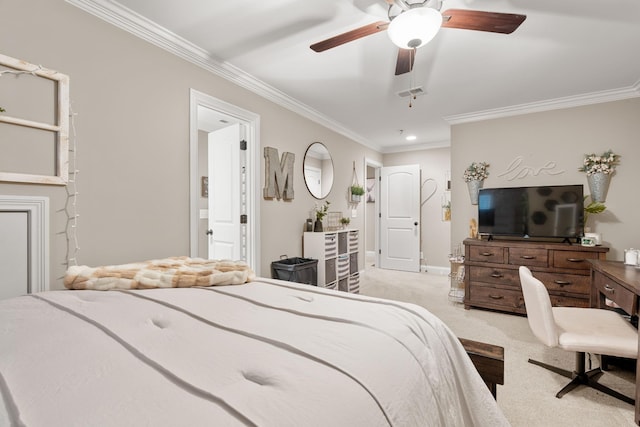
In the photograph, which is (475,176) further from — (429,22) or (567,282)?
(429,22)

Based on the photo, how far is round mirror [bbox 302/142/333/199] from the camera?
4086 mm

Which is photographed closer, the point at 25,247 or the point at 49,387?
the point at 49,387

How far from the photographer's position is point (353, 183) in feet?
17.5

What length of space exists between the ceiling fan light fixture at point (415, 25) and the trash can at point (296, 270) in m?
2.32

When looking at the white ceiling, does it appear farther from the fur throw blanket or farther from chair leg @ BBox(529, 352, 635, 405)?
chair leg @ BBox(529, 352, 635, 405)

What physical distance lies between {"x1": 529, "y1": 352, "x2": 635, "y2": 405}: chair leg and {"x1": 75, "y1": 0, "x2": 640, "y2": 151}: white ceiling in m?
2.42

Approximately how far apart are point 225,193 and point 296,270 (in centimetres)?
122

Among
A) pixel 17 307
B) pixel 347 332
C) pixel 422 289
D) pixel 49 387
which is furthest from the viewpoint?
pixel 422 289

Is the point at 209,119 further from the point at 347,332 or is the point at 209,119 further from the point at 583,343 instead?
the point at 583,343

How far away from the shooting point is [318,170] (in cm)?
432

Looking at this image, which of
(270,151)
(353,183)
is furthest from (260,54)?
(353,183)

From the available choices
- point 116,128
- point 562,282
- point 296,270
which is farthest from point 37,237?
point 562,282

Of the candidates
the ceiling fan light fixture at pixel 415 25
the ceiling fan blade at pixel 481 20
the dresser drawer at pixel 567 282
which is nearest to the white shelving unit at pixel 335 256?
the dresser drawer at pixel 567 282

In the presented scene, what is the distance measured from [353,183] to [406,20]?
3777 millimetres
